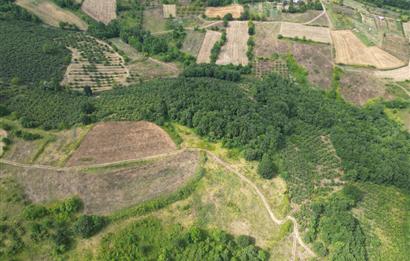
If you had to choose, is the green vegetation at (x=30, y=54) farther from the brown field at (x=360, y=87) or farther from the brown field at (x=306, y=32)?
the brown field at (x=360, y=87)

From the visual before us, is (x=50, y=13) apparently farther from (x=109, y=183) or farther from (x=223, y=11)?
(x=109, y=183)

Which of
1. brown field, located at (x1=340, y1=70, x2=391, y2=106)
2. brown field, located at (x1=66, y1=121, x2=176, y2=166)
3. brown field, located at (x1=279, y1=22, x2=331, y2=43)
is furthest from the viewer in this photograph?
brown field, located at (x1=279, y1=22, x2=331, y2=43)

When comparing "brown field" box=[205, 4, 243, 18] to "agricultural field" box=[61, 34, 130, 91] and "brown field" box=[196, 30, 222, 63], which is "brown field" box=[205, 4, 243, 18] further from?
"agricultural field" box=[61, 34, 130, 91]

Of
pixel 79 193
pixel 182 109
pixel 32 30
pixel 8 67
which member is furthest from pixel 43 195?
pixel 32 30

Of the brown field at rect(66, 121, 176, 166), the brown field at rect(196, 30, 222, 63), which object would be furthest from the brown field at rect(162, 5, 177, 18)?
the brown field at rect(66, 121, 176, 166)

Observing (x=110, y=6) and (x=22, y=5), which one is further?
(x=110, y=6)

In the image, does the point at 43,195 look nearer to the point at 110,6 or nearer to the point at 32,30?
the point at 32,30
